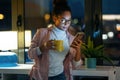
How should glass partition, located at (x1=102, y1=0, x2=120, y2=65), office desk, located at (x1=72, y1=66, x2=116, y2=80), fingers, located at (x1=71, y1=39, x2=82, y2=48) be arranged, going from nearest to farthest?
fingers, located at (x1=71, y1=39, x2=82, y2=48) → office desk, located at (x1=72, y1=66, x2=116, y2=80) → glass partition, located at (x1=102, y1=0, x2=120, y2=65)

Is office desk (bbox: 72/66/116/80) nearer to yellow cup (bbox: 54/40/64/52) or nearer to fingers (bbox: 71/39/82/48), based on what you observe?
fingers (bbox: 71/39/82/48)

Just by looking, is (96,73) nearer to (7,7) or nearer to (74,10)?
(74,10)

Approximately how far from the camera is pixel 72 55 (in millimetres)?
2033

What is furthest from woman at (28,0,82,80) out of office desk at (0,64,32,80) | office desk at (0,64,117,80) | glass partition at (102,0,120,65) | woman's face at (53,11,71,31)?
glass partition at (102,0,120,65)

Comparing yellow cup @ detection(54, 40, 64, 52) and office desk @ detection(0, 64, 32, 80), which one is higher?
yellow cup @ detection(54, 40, 64, 52)

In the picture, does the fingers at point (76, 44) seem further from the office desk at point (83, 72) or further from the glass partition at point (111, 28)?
the glass partition at point (111, 28)

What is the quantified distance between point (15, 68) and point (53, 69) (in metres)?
1.26

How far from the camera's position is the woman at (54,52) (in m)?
1.91

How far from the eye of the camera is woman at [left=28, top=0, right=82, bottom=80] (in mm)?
1909

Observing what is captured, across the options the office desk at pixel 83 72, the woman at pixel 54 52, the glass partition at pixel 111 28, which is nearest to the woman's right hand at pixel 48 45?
the woman at pixel 54 52

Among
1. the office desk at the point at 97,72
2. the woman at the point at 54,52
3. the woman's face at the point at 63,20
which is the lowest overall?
the office desk at the point at 97,72

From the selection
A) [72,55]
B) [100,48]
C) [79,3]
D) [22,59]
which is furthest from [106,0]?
[72,55]

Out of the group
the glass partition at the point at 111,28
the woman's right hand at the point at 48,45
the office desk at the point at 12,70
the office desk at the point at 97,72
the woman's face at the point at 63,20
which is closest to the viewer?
the woman's right hand at the point at 48,45

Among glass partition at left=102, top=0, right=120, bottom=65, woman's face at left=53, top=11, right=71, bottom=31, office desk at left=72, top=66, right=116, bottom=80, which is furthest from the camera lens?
glass partition at left=102, top=0, right=120, bottom=65
